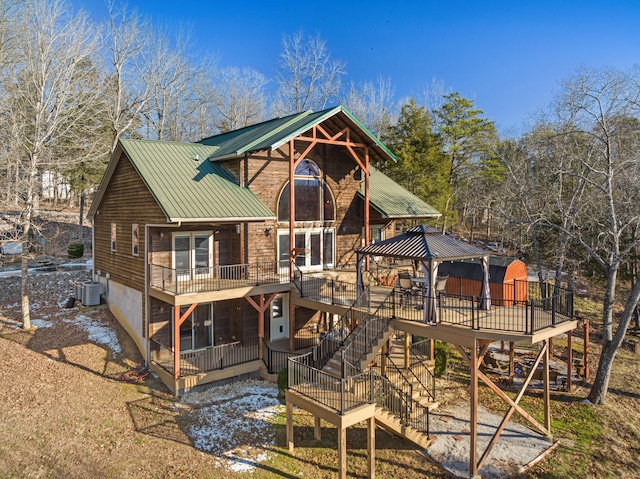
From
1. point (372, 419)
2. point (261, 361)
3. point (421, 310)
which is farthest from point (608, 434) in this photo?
point (261, 361)

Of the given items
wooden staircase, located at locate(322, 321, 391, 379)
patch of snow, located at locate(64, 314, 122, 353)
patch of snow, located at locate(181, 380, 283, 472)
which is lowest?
patch of snow, located at locate(181, 380, 283, 472)

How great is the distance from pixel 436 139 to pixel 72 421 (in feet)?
93.8

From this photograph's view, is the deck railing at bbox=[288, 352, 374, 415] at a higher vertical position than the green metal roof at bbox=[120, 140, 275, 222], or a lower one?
lower

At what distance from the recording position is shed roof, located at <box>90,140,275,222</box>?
14.6 meters

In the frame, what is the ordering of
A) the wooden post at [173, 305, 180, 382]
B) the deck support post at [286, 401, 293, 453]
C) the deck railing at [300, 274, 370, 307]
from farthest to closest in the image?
the deck railing at [300, 274, 370, 307], the wooden post at [173, 305, 180, 382], the deck support post at [286, 401, 293, 453]

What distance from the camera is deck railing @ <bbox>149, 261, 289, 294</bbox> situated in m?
14.5

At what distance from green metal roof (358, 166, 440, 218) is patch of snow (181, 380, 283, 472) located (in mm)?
9477

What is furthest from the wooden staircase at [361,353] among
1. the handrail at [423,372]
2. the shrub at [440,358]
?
the shrub at [440,358]

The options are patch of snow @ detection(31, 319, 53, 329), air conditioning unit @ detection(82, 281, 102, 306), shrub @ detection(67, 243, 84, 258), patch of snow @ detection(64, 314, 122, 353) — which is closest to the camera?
patch of snow @ detection(64, 314, 122, 353)

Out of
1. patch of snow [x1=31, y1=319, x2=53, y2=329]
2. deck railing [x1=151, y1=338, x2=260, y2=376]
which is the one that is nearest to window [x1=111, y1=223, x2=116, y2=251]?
patch of snow [x1=31, y1=319, x2=53, y2=329]

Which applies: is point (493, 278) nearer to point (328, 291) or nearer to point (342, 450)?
point (328, 291)

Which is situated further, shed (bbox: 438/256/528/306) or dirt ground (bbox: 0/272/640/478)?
shed (bbox: 438/256/528/306)

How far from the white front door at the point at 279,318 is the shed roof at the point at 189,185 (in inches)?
155

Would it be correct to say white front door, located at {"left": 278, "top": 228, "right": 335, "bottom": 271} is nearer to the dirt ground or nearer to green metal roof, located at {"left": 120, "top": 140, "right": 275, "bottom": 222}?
green metal roof, located at {"left": 120, "top": 140, "right": 275, "bottom": 222}
